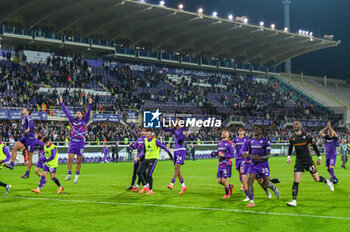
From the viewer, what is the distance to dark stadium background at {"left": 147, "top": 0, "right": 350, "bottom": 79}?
81.6 meters

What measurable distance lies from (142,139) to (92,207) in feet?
17.8

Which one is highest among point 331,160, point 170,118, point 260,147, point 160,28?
point 160,28

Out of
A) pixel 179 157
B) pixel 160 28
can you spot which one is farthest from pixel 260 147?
pixel 160 28

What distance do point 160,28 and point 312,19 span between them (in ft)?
127

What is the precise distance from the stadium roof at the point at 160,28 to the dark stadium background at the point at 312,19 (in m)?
7.22

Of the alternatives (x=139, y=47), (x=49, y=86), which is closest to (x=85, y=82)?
(x=49, y=86)

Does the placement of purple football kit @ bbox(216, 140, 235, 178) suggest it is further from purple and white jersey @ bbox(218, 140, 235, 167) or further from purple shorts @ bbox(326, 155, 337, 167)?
purple shorts @ bbox(326, 155, 337, 167)

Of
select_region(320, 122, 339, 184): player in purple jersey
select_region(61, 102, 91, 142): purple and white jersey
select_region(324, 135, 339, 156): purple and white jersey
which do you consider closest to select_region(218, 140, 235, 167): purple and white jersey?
select_region(61, 102, 91, 142): purple and white jersey

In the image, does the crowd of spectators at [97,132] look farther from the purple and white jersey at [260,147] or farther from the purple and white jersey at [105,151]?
the purple and white jersey at [260,147]

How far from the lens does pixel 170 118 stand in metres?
50.7

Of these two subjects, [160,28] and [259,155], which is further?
[160,28]

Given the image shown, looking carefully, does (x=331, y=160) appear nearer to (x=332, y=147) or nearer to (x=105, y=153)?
(x=332, y=147)

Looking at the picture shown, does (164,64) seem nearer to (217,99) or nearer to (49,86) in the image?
(217,99)

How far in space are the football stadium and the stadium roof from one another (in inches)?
9.0
